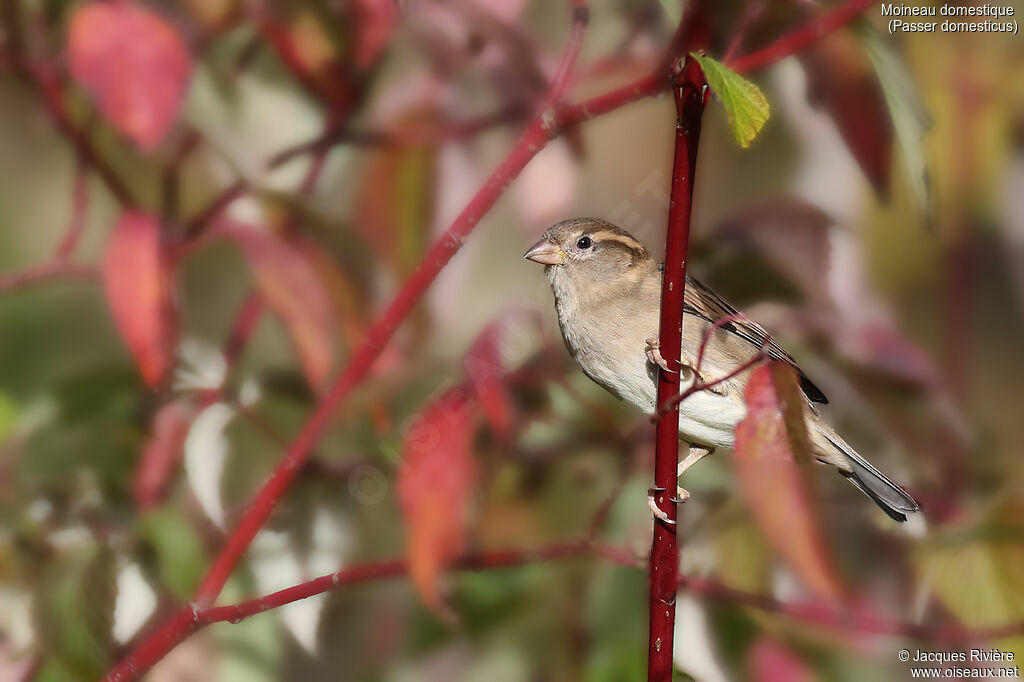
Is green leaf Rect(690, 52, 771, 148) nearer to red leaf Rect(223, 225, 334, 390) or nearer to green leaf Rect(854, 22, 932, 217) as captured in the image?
green leaf Rect(854, 22, 932, 217)

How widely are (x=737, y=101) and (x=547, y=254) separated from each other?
46cm

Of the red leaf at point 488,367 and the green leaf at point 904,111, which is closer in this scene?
the green leaf at point 904,111

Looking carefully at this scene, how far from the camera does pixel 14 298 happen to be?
4.35 feet

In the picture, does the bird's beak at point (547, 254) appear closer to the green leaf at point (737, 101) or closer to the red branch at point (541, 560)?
the red branch at point (541, 560)

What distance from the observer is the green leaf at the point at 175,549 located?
3.44ft

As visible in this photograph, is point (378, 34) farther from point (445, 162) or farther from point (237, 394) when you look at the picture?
point (237, 394)

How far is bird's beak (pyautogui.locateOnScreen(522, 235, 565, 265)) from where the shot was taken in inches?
34.1

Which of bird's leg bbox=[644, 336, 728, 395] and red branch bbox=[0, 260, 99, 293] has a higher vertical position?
red branch bbox=[0, 260, 99, 293]

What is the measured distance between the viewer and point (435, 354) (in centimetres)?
121

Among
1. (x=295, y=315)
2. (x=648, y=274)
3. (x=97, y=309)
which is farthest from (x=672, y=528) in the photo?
(x=97, y=309)

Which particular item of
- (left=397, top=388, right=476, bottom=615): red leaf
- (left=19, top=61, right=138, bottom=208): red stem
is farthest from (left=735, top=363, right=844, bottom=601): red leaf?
(left=19, top=61, right=138, bottom=208): red stem

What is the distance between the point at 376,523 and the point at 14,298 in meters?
0.56

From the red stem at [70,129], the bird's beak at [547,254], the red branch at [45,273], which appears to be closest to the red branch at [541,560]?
the bird's beak at [547,254]

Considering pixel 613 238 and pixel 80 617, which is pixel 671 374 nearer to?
pixel 613 238
